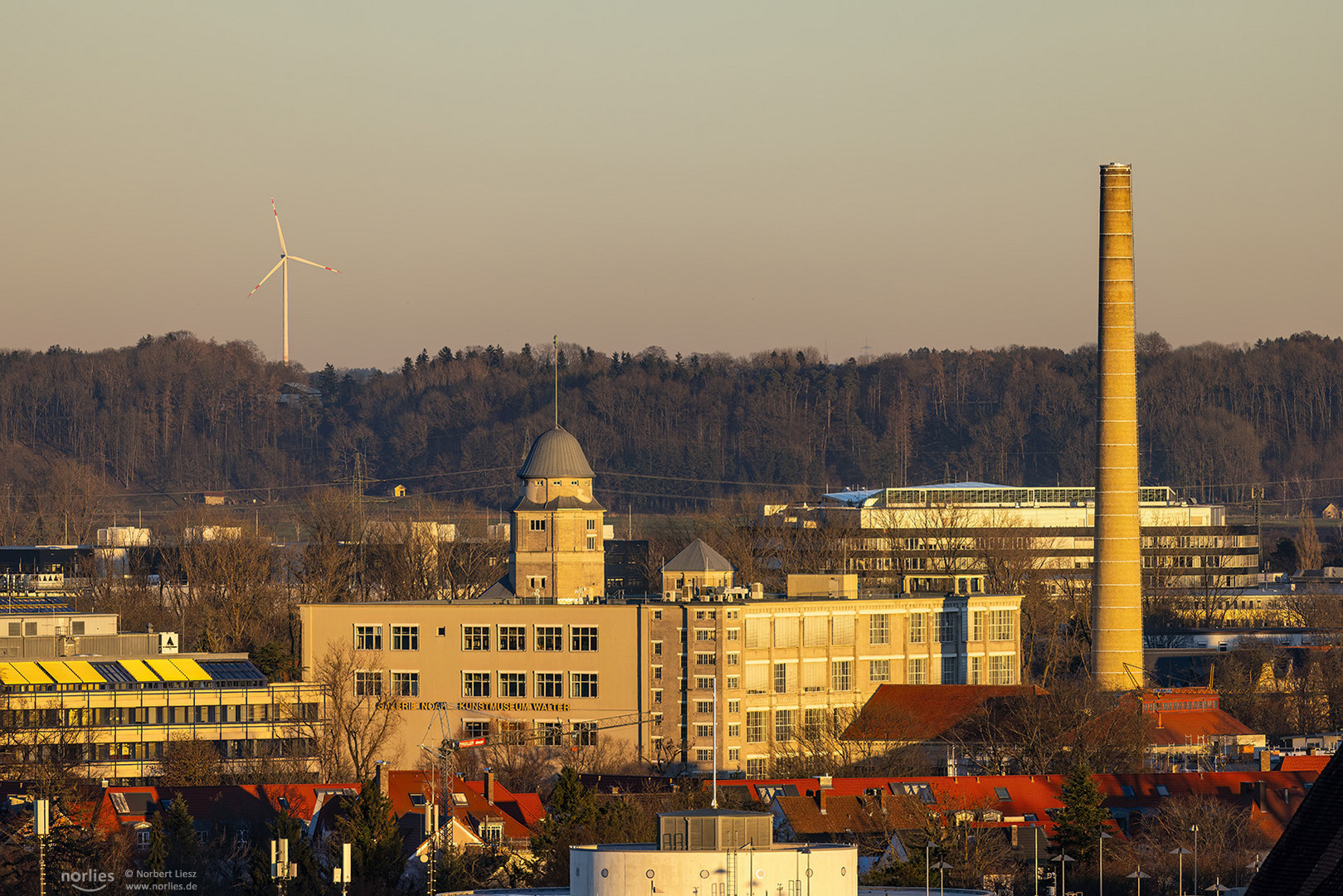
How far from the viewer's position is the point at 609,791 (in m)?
93.5

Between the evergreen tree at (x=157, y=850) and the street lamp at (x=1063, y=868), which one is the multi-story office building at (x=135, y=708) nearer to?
the evergreen tree at (x=157, y=850)

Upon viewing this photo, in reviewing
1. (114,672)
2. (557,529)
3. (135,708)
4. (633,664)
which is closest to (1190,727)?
(633,664)

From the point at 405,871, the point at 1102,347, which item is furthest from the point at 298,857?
the point at 1102,347

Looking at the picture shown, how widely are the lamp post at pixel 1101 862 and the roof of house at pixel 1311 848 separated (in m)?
43.0

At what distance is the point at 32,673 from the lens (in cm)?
11188

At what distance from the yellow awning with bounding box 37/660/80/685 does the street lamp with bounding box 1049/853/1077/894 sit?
48.4m

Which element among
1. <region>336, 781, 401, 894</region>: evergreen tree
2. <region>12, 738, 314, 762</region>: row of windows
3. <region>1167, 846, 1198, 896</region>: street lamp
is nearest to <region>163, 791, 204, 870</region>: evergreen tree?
<region>336, 781, 401, 894</region>: evergreen tree

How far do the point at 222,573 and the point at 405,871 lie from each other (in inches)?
3788

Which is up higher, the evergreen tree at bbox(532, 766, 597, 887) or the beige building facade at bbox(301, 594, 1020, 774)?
the beige building facade at bbox(301, 594, 1020, 774)

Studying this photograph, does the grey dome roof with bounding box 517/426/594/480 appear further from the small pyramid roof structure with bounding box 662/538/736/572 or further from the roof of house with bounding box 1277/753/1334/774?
the roof of house with bounding box 1277/753/1334/774

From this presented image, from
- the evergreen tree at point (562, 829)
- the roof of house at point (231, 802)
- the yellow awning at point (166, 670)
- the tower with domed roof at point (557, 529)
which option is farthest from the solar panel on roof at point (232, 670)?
the evergreen tree at point (562, 829)

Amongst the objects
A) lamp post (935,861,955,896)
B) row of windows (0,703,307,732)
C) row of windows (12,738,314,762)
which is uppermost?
row of windows (0,703,307,732)

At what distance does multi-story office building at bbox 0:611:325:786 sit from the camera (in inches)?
4156

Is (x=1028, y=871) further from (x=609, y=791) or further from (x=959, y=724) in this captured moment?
(x=959, y=724)
